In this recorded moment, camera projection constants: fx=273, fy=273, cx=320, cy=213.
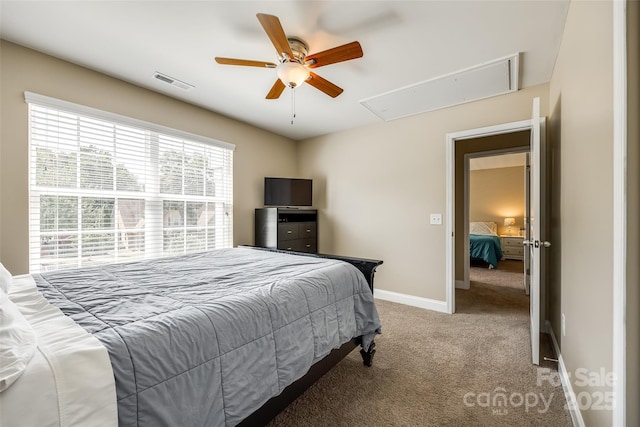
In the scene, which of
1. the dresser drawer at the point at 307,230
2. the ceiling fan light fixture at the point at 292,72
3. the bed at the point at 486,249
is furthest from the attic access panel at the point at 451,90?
the bed at the point at 486,249

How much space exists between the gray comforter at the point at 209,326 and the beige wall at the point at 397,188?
5.66 feet

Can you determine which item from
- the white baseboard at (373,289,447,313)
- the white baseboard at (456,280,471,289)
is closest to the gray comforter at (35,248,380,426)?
the white baseboard at (373,289,447,313)

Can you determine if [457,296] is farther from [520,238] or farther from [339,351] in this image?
[520,238]

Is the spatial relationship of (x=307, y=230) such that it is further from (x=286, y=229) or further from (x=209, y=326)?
(x=209, y=326)

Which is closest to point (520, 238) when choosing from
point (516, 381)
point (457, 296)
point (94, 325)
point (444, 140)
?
point (457, 296)

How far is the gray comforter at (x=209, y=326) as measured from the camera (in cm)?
92

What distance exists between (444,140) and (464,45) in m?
1.30

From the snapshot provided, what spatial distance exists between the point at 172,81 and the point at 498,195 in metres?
7.91

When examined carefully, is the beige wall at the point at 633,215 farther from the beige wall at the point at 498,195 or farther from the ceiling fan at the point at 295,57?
the beige wall at the point at 498,195

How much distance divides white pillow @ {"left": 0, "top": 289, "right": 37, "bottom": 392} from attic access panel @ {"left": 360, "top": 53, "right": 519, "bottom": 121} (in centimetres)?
313

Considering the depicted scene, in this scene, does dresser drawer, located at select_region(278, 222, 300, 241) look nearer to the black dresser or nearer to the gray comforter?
the black dresser

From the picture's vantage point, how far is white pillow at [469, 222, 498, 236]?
6.88 metres

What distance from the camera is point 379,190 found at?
385 centimetres

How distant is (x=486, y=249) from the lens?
18.9ft
